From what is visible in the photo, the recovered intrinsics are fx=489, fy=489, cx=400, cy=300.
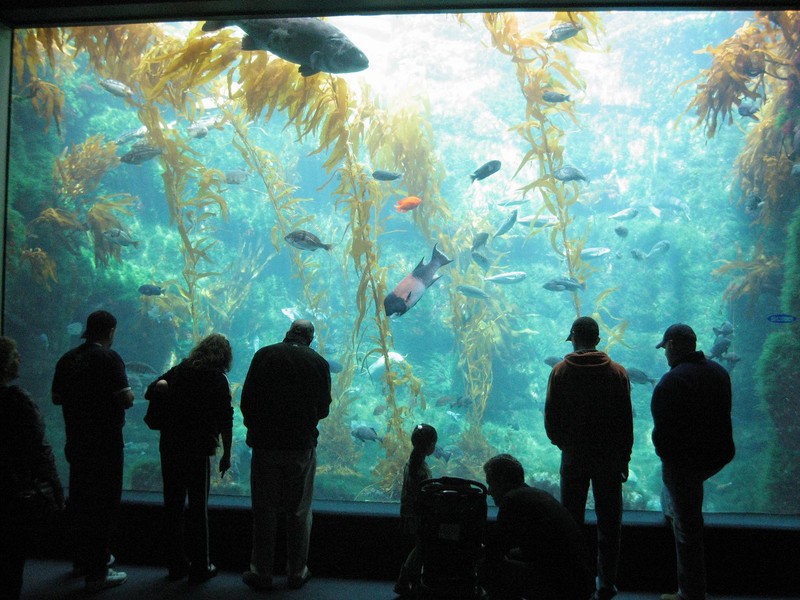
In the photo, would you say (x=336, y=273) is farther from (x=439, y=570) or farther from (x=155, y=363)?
(x=439, y=570)

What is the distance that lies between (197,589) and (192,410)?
4.30 feet

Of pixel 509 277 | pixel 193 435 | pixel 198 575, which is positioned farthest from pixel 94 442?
pixel 509 277

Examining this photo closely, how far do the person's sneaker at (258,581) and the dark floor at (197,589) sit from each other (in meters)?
0.04

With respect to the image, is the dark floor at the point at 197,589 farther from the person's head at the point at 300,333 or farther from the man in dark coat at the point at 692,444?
the person's head at the point at 300,333

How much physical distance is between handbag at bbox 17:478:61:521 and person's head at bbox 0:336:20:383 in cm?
61

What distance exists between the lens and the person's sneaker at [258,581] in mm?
3568

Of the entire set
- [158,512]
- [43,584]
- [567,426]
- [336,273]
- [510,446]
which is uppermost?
[336,273]

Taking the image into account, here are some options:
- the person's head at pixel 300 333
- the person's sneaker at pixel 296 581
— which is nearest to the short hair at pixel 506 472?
the person's head at pixel 300 333

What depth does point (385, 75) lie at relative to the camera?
2703 cm

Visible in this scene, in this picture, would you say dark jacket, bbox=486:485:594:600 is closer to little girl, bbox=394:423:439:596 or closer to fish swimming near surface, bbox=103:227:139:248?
little girl, bbox=394:423:439:596

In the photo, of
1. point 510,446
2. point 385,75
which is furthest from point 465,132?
point 510,446

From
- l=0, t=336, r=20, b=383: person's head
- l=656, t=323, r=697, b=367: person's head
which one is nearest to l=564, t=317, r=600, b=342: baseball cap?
l=656, t=323, r=697, b=367: person's head

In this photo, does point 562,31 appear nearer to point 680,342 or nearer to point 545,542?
point 680,342

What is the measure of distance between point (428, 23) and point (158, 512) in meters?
28.1
